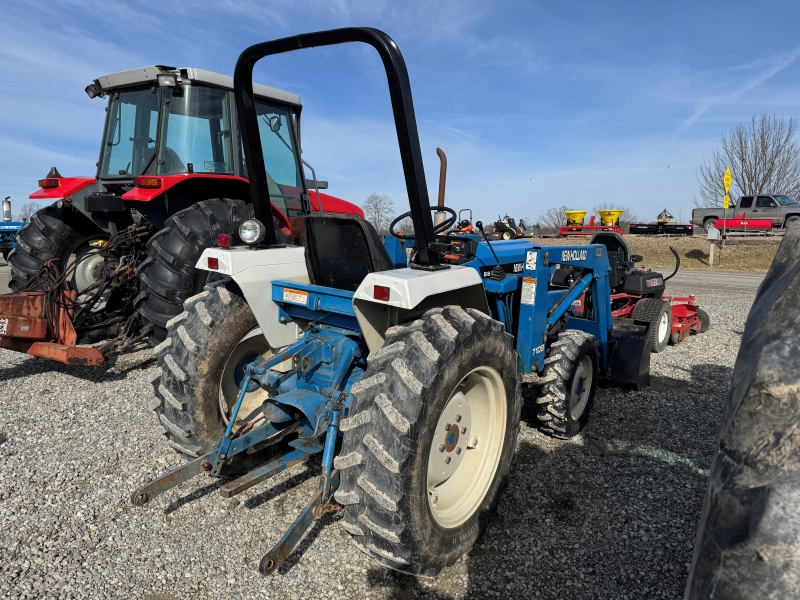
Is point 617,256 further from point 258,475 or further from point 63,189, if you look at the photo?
point 63,189

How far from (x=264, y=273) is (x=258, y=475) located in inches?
46.3

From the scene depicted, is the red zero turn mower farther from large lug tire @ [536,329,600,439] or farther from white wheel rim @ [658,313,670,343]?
large lug tire @ [536,329,600,439]

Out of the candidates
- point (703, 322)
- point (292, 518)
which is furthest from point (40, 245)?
point (703, 322)

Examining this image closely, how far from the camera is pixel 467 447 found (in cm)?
280

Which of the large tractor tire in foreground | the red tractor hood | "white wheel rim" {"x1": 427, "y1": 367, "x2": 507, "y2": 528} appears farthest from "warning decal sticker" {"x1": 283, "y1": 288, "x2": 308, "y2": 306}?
the red tractor hood

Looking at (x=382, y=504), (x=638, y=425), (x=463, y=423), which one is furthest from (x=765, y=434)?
(x=638, y=425)

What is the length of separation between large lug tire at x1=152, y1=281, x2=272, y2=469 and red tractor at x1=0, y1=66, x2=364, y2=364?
1816 mm

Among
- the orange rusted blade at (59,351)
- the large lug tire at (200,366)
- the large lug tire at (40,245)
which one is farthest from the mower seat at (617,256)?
the large lug tire at (40,245)

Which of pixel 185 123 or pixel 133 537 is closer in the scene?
pixel 133 537

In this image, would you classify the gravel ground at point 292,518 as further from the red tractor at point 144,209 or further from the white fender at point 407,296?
the white fender at point 407,296

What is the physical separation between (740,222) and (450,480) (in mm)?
24252

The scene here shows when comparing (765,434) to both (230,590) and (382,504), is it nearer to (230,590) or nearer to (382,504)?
(382,504)

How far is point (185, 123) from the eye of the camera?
568 cm

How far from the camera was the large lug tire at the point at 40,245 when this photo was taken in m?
6.21
